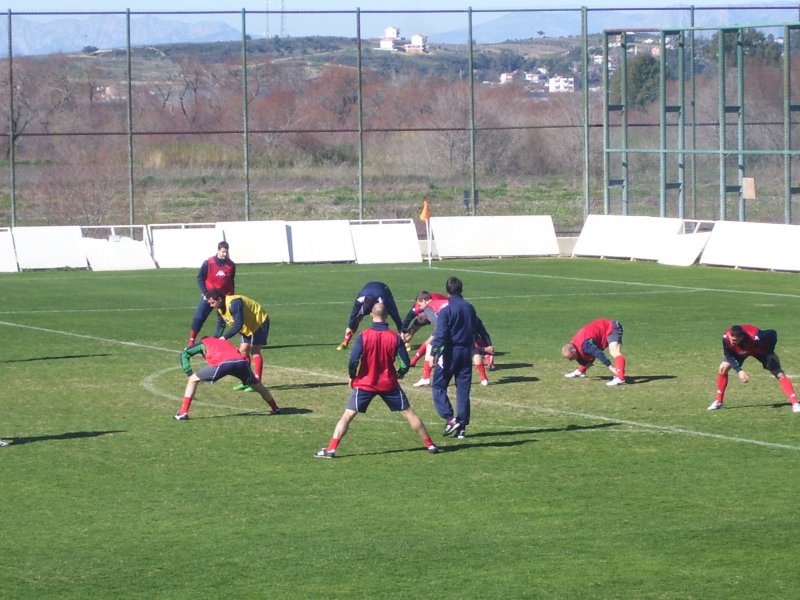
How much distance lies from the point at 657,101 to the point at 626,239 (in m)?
5.81

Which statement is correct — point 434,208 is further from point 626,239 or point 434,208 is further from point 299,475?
point 299,475

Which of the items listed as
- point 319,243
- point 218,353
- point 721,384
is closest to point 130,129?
point 319,243

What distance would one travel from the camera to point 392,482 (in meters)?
13.6

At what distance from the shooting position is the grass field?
1055cm

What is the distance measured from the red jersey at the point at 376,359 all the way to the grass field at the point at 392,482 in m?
0.80

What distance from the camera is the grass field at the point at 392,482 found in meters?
10.6

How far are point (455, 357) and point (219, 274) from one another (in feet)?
27.3

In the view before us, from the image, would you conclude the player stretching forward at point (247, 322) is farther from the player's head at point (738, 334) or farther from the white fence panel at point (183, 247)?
the white fence panel at point (183, 247)

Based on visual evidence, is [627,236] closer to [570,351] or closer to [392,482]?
[570,351]

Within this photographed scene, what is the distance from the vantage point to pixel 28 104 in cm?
4697

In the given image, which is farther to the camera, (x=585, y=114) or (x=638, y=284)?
(x=585, y=114)

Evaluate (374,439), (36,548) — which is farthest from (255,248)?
(36,548)

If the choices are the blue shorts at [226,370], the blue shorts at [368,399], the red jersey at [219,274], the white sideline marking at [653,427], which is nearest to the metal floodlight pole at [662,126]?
the red jersey at [219,274]

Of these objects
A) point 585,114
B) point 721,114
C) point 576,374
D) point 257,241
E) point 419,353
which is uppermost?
point 585,114
